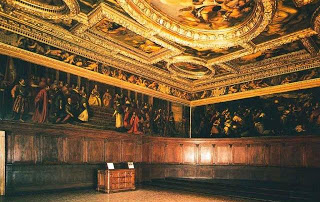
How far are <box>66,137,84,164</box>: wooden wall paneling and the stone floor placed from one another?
1.30 metres

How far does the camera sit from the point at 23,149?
984 cm

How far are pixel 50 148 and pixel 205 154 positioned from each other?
9224mm

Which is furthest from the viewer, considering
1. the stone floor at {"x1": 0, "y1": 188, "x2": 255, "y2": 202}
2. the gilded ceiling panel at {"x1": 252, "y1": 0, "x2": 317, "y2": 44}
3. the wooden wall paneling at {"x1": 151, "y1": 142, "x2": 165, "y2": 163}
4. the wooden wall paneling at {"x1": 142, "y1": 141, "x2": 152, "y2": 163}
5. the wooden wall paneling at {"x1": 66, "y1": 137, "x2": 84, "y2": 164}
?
the wooden wall paneling at {"x1": 151, "y1": 142, "x2": 165, "y2": 163}

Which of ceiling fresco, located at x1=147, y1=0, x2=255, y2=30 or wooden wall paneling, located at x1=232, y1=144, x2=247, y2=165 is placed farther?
wooden wall paneling, located at x1=232, y1=144, x2=247, y2=165

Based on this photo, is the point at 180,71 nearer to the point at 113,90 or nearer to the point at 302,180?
the point at 113,90

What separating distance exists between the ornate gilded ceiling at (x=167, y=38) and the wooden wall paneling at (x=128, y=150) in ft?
9.64

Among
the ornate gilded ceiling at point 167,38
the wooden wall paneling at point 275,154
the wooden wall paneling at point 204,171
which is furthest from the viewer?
the wooden wall paneling at point 204,171

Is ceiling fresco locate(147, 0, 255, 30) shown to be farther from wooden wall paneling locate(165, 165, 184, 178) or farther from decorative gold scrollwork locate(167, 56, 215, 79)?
wooden wall paneling locate(165, 165, 184, 178)

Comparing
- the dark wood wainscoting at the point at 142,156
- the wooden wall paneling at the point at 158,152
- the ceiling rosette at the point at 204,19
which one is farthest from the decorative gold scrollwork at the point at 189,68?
the wooden wall paneling at the point at 158,152

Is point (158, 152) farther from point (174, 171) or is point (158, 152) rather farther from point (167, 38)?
point (167, 38)

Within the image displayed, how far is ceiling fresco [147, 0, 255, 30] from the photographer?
28.1ft

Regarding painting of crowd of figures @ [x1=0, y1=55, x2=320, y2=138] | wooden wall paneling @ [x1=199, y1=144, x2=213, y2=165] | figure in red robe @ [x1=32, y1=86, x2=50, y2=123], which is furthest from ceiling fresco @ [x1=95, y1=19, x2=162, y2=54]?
wooden wall paneling @ [x1=199, y1=144, x2=213, y2=165]

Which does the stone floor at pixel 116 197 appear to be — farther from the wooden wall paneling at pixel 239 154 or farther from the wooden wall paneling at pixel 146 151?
the wooden wall paneling at pixel 239 154

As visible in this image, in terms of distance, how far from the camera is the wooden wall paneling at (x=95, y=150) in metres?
11.9
